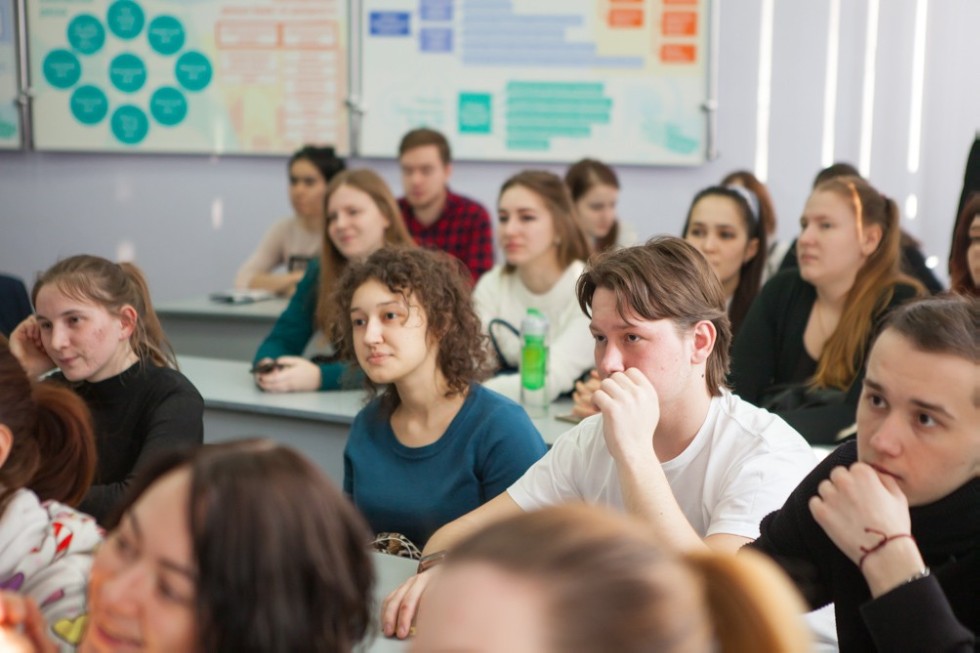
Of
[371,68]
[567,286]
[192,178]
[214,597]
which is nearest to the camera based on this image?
[214,597]

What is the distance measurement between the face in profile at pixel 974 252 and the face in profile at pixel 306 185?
11.0 feet

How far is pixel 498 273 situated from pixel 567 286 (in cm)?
32

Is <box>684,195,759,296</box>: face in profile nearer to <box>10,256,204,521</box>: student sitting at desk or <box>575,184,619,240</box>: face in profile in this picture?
<box>575,184,619,240</box>: face in profile

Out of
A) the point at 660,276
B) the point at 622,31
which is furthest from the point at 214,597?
the point at 622,31

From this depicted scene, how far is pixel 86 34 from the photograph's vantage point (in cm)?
630

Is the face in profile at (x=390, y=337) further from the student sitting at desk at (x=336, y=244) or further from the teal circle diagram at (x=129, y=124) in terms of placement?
the teal circle diagram at (x=129, y=124)

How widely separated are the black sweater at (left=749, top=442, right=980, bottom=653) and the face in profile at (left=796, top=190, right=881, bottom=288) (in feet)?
5.76

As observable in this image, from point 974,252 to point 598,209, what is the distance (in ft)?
7.63

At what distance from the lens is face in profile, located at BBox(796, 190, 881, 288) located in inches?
123

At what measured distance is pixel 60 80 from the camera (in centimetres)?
635

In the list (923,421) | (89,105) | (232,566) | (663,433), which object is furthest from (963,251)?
(89,105)

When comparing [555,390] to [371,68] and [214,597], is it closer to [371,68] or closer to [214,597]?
[214,597]

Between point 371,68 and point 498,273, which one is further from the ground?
point 371,68

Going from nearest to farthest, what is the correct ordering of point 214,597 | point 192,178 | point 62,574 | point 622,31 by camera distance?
point 214,597, point 62,574, point 622,31, point 192,178
